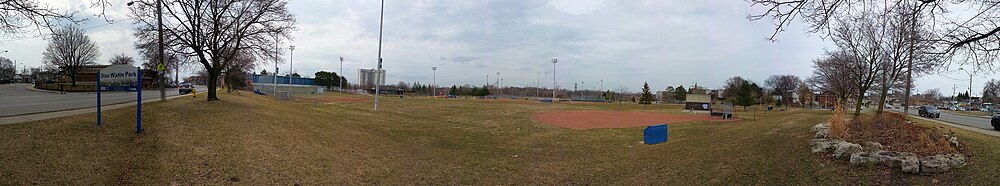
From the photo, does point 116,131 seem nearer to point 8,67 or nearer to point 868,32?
point 868,32

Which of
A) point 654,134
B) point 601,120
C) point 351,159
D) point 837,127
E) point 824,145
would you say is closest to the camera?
point 824,145

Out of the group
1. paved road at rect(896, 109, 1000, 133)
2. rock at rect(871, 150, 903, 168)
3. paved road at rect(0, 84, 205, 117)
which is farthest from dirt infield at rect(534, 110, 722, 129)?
paved road at rect(0, 84, 205, 117)

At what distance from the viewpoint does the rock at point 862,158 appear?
7.82 meters

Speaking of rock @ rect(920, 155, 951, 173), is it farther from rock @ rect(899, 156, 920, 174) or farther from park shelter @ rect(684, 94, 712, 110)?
park shelter @ rect(684, 94, 712, 110)

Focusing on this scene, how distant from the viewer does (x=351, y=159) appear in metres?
11.2

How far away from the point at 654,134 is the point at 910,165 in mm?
7867

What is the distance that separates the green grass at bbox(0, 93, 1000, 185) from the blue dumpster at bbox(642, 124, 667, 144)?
16.5 inches

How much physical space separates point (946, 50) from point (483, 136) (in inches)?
556

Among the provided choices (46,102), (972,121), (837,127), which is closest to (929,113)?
(972,121)

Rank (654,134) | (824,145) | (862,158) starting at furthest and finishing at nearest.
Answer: (654,134)
(824,145)
(862,158)

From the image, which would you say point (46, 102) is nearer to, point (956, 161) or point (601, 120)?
point (601, 120)

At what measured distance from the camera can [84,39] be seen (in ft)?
161

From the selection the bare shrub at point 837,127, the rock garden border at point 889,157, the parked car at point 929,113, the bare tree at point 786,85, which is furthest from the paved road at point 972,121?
the bare tree at point 786,85

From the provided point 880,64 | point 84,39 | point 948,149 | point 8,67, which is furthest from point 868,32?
point 8,67
